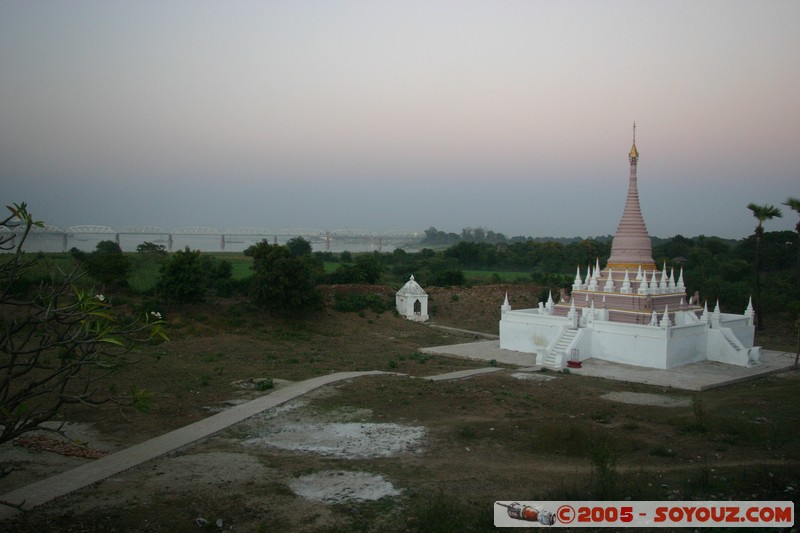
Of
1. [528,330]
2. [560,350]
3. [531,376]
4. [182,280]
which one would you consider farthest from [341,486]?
[182,280]

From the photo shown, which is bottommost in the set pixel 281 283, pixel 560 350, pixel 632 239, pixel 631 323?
pixel 560 350

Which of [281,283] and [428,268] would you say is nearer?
[281,283]

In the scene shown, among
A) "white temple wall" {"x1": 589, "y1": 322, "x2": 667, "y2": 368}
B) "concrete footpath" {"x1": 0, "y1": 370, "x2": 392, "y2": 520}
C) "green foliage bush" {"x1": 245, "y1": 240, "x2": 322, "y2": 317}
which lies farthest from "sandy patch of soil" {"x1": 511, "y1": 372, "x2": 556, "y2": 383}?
"green foliage bush" {"x1": 245, "y1": 240, "x2": 322, "y2": 317}

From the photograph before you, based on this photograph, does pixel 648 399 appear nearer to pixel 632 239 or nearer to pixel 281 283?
pixel 632 239

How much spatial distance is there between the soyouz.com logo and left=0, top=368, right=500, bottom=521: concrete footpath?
19.0 feet

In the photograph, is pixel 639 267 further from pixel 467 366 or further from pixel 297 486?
pixel 297 486

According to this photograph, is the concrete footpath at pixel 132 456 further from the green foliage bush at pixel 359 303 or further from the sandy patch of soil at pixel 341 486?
the green foliage bush at pixel 359 303

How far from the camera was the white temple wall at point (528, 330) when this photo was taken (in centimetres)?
2412

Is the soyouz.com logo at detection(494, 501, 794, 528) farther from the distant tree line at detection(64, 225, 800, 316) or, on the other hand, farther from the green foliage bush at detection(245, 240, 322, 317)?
the green foliage bush at detection(245, 240, 322, 317)

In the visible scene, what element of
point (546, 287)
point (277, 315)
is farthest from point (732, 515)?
point (546, 287)

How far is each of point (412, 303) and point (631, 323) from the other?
1455 centimetres

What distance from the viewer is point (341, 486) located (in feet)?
29.8

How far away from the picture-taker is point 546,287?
41812 mm

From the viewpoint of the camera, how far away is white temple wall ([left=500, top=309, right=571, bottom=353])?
24.1 metres
